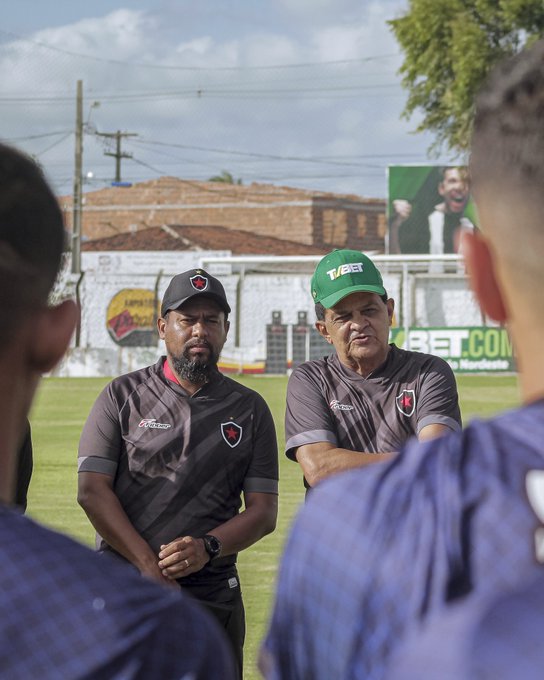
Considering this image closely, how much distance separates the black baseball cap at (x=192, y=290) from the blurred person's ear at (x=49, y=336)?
3.63m

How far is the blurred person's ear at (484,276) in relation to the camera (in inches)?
61.0

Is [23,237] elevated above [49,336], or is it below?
above

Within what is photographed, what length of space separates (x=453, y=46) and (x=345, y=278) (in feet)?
95.1

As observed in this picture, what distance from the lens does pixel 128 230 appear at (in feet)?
208

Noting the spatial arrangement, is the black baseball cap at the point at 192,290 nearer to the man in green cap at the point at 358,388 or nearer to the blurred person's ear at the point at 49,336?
the man in green cap at the point at 358,388

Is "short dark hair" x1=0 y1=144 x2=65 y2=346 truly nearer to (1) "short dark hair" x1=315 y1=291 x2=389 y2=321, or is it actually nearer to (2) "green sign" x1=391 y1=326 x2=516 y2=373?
(1) "short dark hair" x1=315 y1=291 x2=389 y2=321

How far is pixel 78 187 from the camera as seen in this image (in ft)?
157

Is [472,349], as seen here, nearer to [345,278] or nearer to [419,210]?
[419,210]

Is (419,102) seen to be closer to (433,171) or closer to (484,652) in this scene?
(433,171)

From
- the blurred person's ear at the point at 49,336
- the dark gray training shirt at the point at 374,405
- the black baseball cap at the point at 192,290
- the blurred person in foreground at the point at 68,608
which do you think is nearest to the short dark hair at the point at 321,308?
the dark gray training shirt at the point at 374,405

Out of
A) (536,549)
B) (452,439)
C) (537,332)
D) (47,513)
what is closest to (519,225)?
(537,332)

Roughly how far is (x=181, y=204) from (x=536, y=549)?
207 feet

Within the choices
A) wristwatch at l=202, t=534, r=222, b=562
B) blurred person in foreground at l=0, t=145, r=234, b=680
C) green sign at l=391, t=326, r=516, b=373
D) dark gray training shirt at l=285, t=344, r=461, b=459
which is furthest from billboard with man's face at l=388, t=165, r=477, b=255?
blurred person in foreground at l=0, t=145, r=234, b=680

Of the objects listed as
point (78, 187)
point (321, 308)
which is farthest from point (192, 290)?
point (78, 187)
